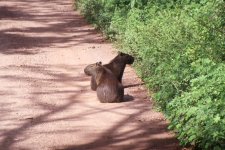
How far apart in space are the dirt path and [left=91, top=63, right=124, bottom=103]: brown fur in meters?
0.15

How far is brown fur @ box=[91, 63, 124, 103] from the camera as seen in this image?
9.64 meters

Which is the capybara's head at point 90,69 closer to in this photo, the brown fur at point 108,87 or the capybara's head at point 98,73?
the capybara's head at point 98,73

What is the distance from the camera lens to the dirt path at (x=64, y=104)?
8195 millimetres

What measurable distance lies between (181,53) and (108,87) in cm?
160

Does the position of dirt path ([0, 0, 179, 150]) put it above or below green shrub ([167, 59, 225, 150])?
below

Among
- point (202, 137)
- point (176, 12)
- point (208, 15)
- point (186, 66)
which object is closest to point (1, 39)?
point (176, 12)

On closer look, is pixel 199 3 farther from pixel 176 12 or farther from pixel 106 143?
pixel 106 143

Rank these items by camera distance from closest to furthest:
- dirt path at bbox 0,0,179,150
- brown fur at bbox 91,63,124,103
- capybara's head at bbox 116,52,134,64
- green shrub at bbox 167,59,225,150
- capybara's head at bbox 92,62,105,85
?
green shrub at bbox 167,59,225,150, dirt path at bbox 0,0,179,150, brown fur at bbox 91,63,124,103, capybara's head at bbox 92,62,105,85, capybara's head at bbox 116,52,134,64

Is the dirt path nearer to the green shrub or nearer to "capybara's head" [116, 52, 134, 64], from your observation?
"capybara's head" [116, 52, 134, 64]

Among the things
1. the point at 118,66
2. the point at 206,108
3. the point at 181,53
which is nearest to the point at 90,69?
the point at 118,66

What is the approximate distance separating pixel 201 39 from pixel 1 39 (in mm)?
8202

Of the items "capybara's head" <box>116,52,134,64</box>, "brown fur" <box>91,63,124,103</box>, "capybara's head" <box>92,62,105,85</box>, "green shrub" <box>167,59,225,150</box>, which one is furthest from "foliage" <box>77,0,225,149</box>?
"capybara's head" <box>92,62,105,85</box>

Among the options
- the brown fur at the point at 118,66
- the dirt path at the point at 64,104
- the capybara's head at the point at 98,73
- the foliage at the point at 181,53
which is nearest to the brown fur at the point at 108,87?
the capybara's head at the point at 98,73

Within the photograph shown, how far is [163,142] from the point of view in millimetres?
8148
